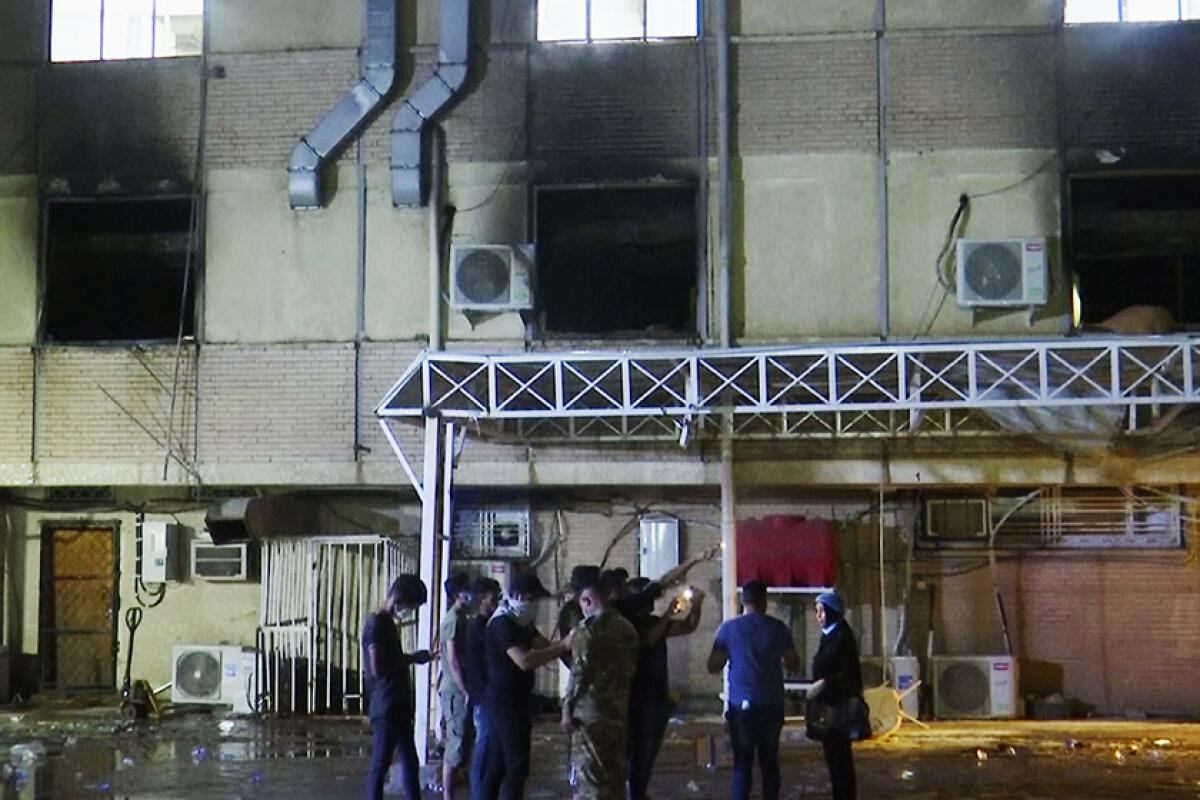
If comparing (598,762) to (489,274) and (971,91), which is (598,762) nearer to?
(489,274)

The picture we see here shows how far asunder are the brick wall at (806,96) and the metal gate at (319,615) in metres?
6.53

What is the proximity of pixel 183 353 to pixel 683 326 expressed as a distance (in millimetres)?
5786

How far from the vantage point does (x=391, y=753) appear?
10211 mm

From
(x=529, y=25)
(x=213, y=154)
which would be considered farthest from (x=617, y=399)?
(x=213, y=154)

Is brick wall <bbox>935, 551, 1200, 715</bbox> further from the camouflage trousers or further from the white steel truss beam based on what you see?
the camouflage trousers

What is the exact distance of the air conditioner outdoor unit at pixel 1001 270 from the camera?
1602 centimetres

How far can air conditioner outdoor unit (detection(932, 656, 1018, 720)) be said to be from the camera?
17.1m

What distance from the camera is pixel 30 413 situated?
57.7 feet

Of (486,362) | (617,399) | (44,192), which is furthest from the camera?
(44,192)

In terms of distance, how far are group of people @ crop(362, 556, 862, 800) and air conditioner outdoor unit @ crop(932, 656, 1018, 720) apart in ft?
22.3

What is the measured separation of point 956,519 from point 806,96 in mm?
5227

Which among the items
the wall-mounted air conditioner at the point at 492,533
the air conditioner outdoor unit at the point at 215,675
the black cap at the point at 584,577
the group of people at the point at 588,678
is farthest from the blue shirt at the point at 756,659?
the air conditioner outdoor unit at the point at 215,675

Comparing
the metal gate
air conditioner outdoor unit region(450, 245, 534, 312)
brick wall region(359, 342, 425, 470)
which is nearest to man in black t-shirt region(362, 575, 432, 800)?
air conditioner outdoor unit region(450, 245, 534, 312)

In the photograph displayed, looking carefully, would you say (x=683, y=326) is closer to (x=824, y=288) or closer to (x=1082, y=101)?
(x=824, y=288)
